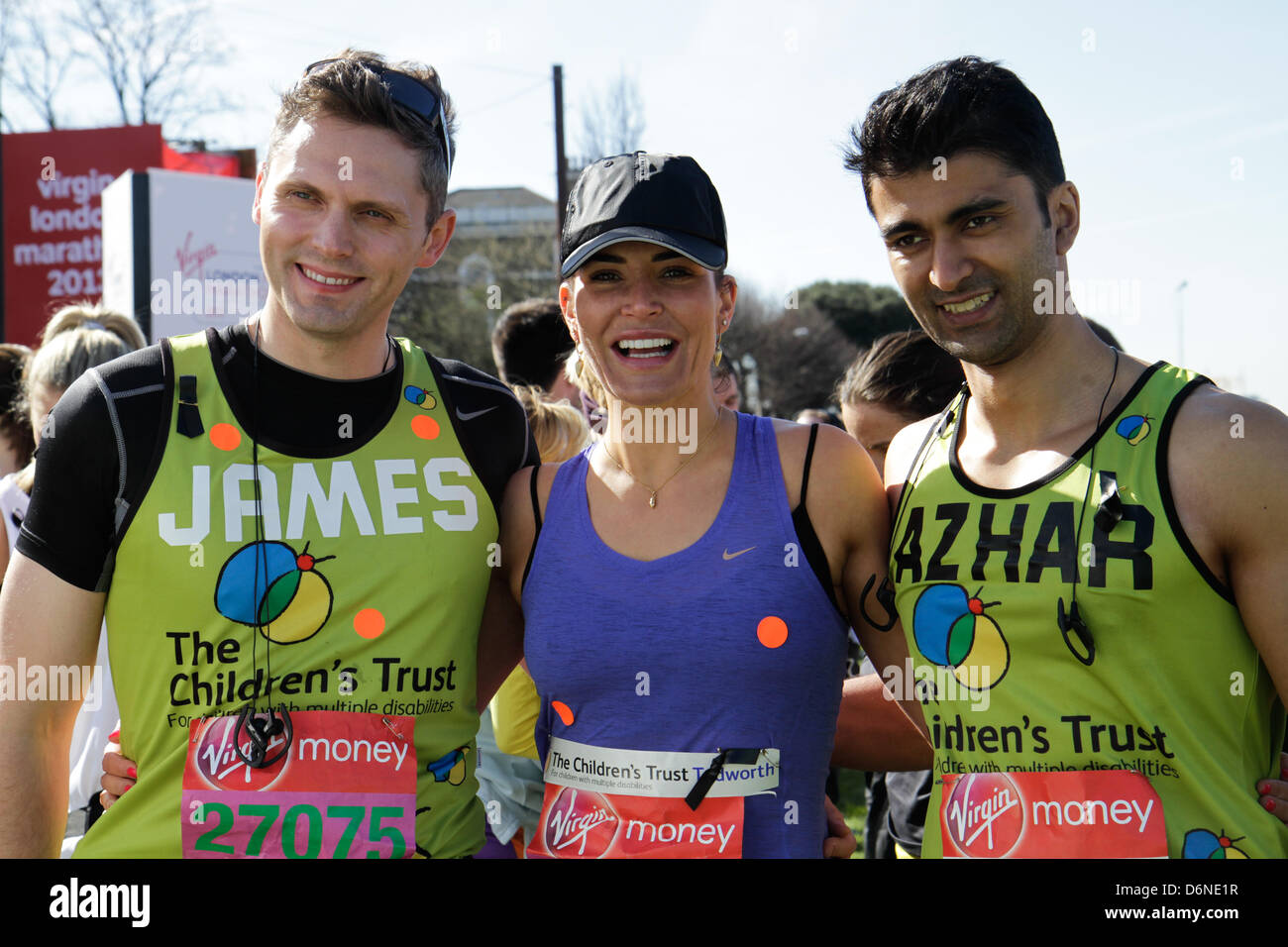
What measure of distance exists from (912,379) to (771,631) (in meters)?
1.73

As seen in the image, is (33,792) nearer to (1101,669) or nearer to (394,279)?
(394,279)

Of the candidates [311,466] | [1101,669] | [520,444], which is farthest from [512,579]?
[1101,669]

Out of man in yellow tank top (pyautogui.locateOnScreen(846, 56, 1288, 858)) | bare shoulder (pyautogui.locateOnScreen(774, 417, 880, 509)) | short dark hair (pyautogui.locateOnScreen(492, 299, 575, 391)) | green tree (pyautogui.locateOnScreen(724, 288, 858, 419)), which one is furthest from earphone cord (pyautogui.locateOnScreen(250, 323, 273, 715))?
green tree (pyautogui.locateOnScreen(724, 288, 858, 419))

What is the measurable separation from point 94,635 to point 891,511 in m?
1.80

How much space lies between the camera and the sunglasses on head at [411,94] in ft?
8.15

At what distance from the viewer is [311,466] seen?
7.53 feet

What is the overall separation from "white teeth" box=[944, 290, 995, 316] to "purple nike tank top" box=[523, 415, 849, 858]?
529 millimetres

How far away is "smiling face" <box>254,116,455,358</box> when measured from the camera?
92.9 inches

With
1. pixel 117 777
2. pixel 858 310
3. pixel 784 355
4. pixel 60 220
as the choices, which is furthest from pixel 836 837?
pixel 858 310

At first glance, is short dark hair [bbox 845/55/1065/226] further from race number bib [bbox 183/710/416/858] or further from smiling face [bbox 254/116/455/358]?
race number bib [bbox 183/710/416/858]

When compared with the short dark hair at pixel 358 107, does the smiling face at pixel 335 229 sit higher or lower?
lower

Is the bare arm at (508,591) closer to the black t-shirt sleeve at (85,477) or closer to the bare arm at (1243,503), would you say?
the black t-shirt sleeve at (85,477)

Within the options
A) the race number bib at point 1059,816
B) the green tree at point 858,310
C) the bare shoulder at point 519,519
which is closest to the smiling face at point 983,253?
the race number bib at point 1059,816

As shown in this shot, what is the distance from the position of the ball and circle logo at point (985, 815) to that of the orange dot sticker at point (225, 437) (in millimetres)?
1703
